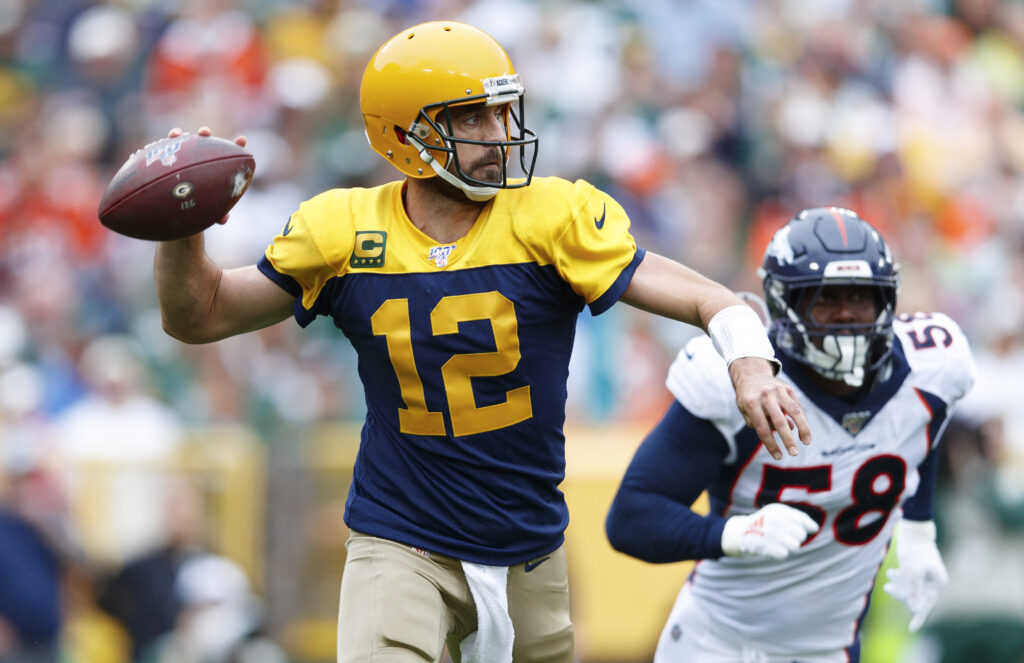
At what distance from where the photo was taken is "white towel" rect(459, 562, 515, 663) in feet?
12.4

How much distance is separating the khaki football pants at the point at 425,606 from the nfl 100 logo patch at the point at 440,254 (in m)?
0.74

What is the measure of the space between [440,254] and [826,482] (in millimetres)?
1323

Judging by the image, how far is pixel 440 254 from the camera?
3.73m

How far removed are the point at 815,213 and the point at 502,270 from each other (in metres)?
1.15

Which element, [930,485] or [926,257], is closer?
[930,485]

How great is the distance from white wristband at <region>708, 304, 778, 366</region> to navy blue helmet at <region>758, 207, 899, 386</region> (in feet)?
2.08

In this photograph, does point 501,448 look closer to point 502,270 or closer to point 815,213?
point 502,270

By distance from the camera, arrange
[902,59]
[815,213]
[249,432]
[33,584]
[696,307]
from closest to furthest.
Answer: [696,307] < [815,213] < [33,584] < [249,432] < [902,59]

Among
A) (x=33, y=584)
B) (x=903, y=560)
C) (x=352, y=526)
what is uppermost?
(x=352, y=526)

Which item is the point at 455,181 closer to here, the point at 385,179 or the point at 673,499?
the point at 673,499

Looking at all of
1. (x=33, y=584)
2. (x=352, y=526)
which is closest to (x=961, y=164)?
(x=33, y=584)

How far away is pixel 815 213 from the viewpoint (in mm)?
4348

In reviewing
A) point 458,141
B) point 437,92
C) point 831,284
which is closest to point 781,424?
point 831,284

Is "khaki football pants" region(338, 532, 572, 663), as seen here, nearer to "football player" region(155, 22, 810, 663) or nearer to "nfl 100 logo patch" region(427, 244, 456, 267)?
"football player" region(155, 22, 810, 663)
